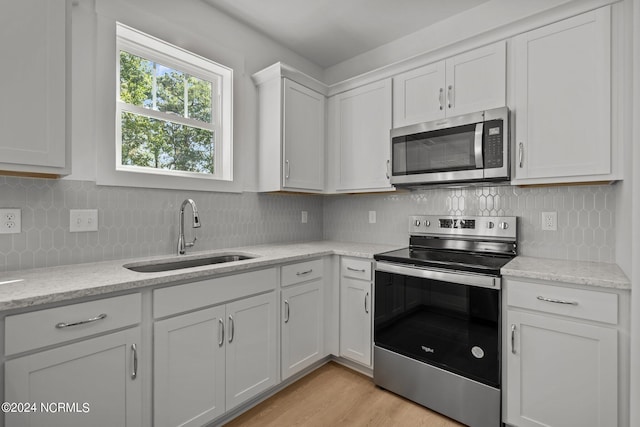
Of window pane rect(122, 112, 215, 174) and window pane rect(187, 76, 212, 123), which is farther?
window pane rect(187, 76, 212, 123)

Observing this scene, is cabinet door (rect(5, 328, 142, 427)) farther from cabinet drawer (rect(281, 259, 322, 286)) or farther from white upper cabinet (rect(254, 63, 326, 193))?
white upper cabinet (rect(254, 63, 326, 193))

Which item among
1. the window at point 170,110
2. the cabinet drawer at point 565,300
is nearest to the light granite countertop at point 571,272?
the cabinet drawer at point 565,300

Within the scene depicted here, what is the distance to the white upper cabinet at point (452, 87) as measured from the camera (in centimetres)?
206

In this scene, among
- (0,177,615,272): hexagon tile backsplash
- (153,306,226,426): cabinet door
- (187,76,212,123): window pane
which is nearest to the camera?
(153,306,226,426): cabinet door

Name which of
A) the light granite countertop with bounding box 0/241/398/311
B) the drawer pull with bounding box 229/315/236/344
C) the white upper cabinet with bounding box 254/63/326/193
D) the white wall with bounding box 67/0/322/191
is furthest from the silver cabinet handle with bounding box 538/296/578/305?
the white wall with bounding box 67/0/322/191

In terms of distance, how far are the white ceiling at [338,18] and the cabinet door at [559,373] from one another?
89.5 inches

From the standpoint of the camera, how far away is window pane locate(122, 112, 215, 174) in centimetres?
212

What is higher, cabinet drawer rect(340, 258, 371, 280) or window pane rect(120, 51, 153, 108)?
window pane rect(120, 51, 153, 108)

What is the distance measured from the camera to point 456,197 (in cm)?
251

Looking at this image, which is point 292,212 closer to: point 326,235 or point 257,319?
point 326,235

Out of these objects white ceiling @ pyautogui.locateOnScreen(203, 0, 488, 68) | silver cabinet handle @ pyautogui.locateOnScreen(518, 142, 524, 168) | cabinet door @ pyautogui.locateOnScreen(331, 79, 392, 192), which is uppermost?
white ceiling @ pyautogui.locateOnScreen(203, 0, 488, 68)

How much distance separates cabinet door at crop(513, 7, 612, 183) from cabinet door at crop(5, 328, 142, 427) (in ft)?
7.67

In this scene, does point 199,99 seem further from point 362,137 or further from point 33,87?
point 362,137

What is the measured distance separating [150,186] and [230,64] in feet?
3.88
